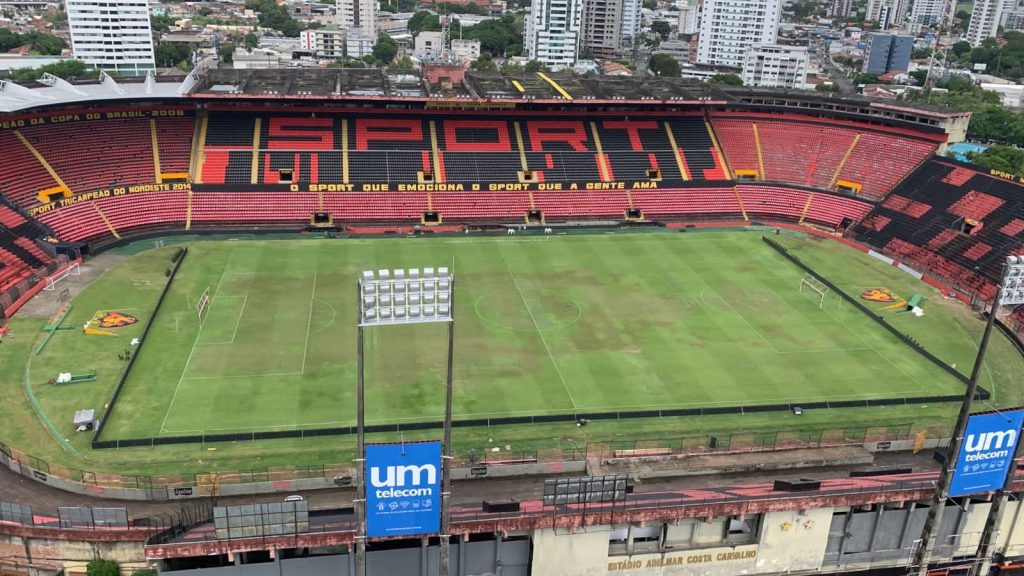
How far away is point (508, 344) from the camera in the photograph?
148 ft

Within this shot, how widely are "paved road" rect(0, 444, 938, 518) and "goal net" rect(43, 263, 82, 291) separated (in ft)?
71.5

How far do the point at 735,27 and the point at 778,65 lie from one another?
88.3 feet

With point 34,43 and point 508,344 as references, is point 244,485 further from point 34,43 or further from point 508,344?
point 34,43

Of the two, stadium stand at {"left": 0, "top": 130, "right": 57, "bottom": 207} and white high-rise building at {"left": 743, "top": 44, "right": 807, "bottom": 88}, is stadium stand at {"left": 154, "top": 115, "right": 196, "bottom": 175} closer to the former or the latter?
stadium stand at {"left": 0, "top": 130, "right": 57, "bottom": 207}

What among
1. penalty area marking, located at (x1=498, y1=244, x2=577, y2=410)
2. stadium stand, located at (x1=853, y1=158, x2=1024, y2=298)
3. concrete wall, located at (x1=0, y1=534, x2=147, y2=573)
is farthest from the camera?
stadium stand, located at (x1=853, y1=158, x2=1024, y2=298)

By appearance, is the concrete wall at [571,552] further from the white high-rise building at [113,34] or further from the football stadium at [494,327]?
the white high-rise building at [113,34]

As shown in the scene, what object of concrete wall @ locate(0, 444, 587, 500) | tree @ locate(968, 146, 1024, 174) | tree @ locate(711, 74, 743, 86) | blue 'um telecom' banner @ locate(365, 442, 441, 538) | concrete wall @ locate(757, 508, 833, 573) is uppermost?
blue 'um telecom' banner @ locate(365, 442, 441, 538)

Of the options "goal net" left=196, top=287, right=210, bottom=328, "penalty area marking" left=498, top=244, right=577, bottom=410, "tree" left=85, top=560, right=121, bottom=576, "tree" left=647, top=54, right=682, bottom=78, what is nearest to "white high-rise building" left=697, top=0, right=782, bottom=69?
"tree" left=647, top=54, right=682, bottom=78

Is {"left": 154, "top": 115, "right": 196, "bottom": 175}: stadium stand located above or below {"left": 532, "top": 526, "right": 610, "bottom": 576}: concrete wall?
above

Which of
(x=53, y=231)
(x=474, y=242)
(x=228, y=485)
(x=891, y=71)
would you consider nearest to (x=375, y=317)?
(x=228, y=485)

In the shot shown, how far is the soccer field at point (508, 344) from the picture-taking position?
127 ft

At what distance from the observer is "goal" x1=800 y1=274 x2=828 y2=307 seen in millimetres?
53406

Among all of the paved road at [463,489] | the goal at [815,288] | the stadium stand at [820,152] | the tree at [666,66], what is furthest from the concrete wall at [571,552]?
the tree at [666,66]

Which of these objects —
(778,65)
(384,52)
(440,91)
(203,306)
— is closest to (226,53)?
(384,52)
